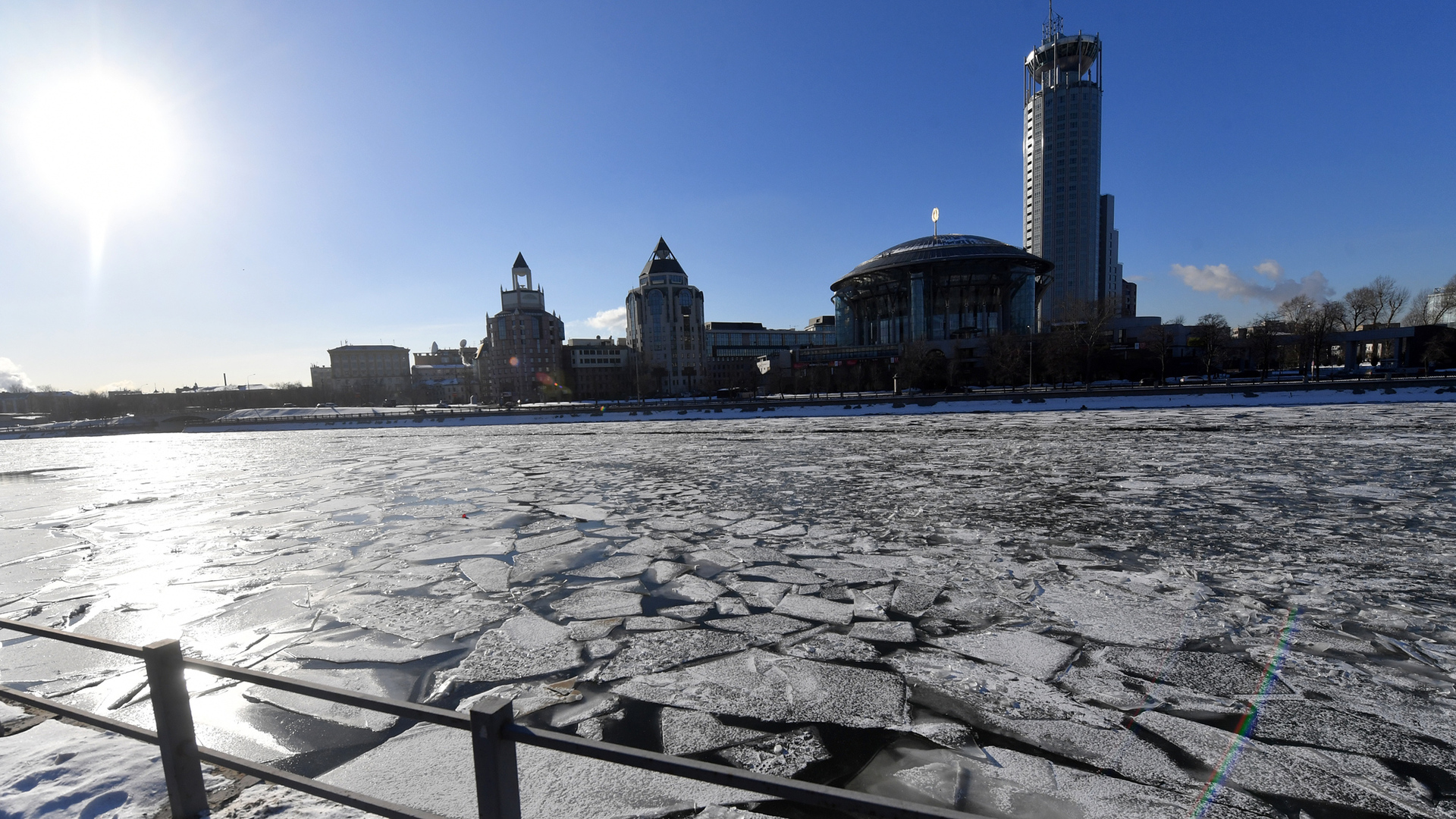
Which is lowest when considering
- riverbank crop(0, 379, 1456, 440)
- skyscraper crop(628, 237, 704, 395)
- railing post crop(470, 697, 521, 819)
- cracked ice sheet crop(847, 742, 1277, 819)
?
riverbank crop(0, 379, 1456, 440)

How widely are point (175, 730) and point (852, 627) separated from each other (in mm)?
4282

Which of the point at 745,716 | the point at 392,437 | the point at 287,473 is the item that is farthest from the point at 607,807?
the point at 392,437

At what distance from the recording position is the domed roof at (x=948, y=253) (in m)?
92.6

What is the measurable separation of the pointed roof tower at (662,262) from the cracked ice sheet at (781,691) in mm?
137821

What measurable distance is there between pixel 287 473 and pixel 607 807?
19257mm

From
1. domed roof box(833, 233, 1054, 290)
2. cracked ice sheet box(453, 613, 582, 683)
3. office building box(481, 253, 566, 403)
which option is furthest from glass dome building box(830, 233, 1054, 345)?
cracked ice sheet box(453, 613, 582, 683)

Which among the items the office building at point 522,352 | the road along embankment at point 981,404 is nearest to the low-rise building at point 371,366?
the office building at point 522,352

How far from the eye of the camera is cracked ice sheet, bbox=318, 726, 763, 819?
9.70 ft

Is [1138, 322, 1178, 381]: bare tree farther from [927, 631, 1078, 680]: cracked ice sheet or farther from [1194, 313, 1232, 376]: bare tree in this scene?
[927, 631, 1078, 680]: cracked ice sheet

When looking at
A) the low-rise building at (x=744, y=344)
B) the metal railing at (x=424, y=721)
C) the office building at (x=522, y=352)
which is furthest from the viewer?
the low-rise building at (x=744, y=344)

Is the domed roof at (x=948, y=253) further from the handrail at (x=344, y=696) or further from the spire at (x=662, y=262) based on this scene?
the handrail at (x=344, y=696)

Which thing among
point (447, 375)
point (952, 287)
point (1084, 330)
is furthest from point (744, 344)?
point (1084, 330)

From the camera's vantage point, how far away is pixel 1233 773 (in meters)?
3.10

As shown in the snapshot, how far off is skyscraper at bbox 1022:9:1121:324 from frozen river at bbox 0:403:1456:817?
13595 cm
